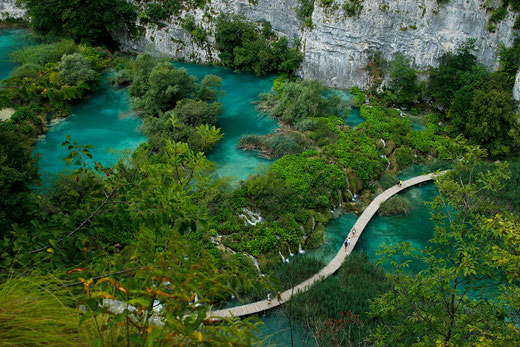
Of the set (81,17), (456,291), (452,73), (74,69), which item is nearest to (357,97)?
(452,73)

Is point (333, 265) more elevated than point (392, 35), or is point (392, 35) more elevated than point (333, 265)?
point (392, 35)

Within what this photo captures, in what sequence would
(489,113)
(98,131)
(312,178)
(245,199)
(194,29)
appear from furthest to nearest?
(194,29) → (98,131) → (489,113) → (312,178) → (245,199)

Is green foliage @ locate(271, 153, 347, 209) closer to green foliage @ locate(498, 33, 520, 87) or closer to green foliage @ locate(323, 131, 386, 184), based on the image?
green foliage @ locate(323, 131, 386, 184)

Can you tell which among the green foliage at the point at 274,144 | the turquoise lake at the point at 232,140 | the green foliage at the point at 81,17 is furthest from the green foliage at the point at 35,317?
the green foliage at the point at 81,17

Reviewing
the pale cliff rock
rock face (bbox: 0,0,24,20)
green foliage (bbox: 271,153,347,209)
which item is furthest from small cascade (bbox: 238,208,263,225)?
rock face (bbox: 0,0,24,20)

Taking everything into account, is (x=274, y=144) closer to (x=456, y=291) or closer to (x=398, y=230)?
(x=398, y=230)

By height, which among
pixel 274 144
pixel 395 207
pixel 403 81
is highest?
pixel 403 81
